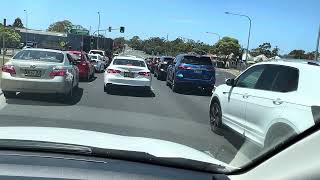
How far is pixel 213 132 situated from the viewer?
11.9 meters

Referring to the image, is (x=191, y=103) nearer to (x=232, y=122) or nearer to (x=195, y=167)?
(x=232, y=122)

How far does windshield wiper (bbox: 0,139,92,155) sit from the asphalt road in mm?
3804

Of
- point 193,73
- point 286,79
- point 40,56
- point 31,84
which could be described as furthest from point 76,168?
→ point 193,73

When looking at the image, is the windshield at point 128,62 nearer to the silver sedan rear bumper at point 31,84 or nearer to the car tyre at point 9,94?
the car tyre at point 9,94

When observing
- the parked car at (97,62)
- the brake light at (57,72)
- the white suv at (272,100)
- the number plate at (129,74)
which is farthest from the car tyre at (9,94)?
the parked car at (97,62)

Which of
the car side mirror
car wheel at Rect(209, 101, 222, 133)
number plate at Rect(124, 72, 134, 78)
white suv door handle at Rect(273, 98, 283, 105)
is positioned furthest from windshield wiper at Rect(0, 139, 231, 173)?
number plate at Rect(124, 72, 134, 78)

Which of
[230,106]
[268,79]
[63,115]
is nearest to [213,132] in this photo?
[230,106]

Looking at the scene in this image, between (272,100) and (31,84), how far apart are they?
918 centimetres

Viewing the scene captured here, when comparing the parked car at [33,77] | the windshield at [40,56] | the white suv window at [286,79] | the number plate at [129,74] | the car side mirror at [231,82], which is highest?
the white suv window at [286,79]

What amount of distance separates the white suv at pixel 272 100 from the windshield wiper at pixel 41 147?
10.2 ft

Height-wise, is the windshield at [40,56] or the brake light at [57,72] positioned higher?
the windshield at [40,56]

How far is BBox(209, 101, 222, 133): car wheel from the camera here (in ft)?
39.1

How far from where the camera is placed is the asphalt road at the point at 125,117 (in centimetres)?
1104

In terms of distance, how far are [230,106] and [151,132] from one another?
66.5 inches
